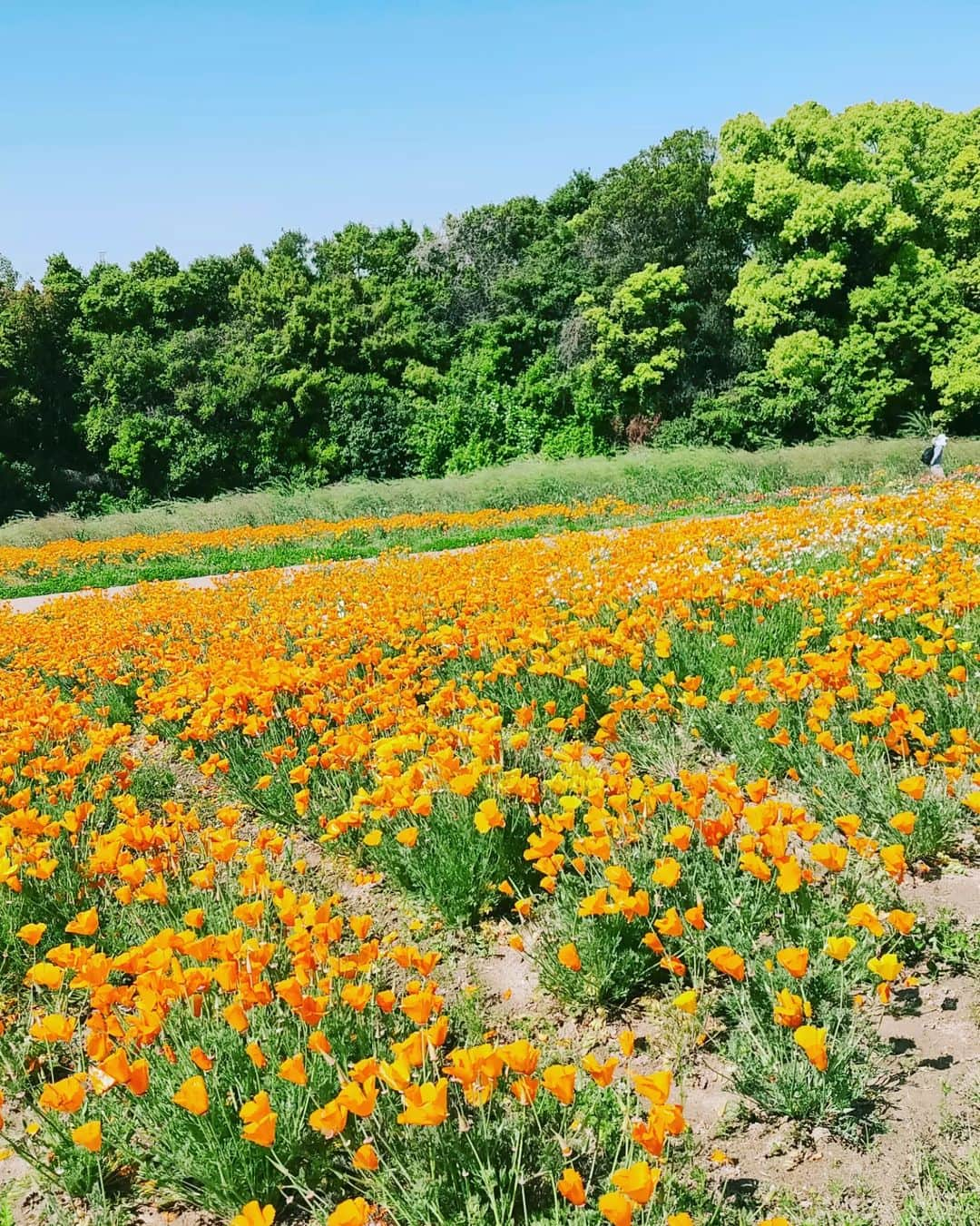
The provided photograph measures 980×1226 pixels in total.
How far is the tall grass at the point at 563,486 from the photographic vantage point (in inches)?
794

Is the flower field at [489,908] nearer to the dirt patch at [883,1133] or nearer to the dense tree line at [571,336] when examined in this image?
the dirt patch at [883,1133]

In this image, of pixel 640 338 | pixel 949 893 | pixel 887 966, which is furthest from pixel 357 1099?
pixel 640 338

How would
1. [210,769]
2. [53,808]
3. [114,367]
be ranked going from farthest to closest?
[114,367] → [53,808] → [210,769]

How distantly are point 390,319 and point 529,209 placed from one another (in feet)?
30.9

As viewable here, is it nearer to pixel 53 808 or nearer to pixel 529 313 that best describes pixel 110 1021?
pixel 53 808

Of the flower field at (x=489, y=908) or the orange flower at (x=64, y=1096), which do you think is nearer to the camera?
the orange flower at (x=64, y=1096)

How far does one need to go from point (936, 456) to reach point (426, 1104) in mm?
18448

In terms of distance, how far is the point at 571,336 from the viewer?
3262cm

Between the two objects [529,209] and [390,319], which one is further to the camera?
[529,209]

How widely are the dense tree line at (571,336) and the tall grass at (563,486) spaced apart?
6.67 meters

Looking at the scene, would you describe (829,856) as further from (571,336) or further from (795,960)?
(571,336)

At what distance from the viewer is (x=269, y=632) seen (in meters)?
6.15

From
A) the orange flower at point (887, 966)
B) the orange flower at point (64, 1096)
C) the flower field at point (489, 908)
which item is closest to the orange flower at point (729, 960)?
the flower field at point (489, 908)

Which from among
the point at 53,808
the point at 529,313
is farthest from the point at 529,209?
the point at 53,808
